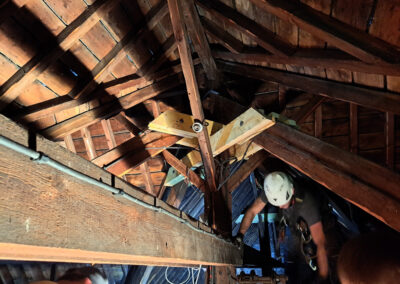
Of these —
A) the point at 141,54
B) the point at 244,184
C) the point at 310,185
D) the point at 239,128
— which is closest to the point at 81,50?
the point at 141,54

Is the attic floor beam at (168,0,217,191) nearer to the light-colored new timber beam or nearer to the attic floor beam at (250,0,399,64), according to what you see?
the attic floor beam at (250,0,399,64)

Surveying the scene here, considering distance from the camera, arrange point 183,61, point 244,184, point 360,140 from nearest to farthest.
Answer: point 183,61 → point 360,140 → point 244,184

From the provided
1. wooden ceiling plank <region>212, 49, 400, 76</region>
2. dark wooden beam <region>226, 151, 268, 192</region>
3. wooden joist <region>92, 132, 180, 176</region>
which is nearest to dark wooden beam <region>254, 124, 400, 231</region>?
wooden ceiling plank <region>212, 49, 400, 76</region>

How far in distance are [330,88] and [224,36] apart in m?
1.13

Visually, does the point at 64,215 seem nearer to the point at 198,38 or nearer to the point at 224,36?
the point at 198,38

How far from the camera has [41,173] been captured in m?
0.86

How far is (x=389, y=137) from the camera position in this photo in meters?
2.95

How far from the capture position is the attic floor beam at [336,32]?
5.60ft

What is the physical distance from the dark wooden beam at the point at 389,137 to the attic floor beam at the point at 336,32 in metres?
1.37

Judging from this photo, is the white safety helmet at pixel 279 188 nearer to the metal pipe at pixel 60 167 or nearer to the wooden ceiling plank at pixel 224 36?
the wooden ceiling plank at pixel 224 36

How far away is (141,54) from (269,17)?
1177mm

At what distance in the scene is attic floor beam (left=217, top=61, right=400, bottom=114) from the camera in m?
2.03

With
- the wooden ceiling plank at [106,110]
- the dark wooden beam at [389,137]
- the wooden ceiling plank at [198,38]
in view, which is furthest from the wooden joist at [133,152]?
the dark wooden beam at [389,137]

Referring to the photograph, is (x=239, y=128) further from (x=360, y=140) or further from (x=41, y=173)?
(x=41, y=173)
